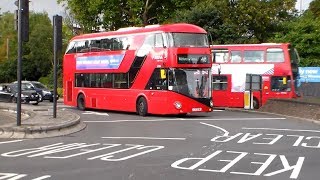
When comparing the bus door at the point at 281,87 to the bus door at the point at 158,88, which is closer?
the bus door at the point at 158,88

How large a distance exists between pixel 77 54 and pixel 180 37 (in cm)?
849

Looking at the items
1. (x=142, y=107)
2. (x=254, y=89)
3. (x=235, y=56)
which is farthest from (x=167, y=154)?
(x=235, y=56)

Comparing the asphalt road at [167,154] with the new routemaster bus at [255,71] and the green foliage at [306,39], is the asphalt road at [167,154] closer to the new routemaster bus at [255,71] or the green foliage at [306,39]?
the new routemaster bus at [255,71]

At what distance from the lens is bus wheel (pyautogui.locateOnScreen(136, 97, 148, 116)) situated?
82.5 ft

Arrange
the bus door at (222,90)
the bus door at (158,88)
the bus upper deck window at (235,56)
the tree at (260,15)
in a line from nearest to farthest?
the bus door at (158,88) < the bus upper deck window at (235,56) < the bus door at (222,90) < the tree at (260,15)

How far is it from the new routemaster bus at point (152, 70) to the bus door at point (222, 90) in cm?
803

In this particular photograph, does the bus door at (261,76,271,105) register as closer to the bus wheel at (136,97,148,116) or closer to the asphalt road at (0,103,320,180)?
the bus wheel at (136,97,148,116)

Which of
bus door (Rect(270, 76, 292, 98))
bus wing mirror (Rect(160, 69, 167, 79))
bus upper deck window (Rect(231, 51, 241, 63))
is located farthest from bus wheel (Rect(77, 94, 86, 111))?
bus door (Rect(270, 76, 292, 98))

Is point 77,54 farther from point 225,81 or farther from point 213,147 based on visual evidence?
point 213,147

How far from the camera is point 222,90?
33.1m

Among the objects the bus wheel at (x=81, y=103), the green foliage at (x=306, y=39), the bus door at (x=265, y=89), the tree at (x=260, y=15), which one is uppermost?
the tree at (x=260, y=15)

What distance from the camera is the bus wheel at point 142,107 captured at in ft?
82.5

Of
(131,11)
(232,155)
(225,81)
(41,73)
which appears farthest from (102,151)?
(41,73)

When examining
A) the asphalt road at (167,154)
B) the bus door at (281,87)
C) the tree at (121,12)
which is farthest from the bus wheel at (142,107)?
the tree at (121,12)
